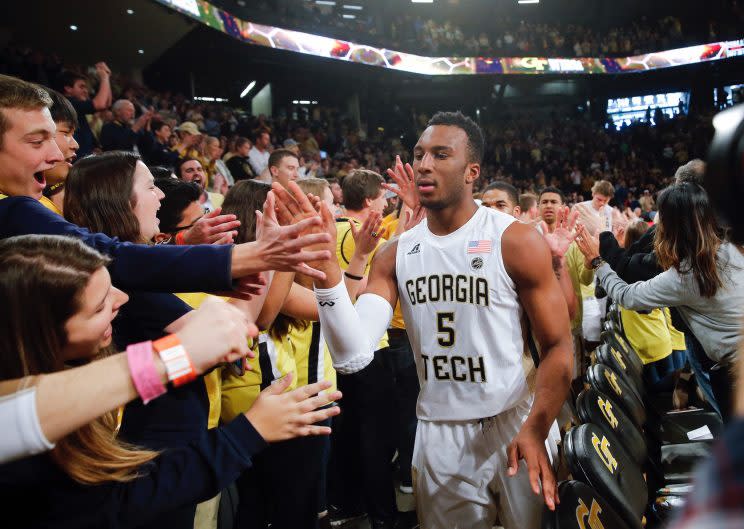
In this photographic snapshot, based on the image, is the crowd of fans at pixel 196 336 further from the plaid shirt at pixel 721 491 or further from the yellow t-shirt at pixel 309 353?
the plaid shirt at pixel 721 491

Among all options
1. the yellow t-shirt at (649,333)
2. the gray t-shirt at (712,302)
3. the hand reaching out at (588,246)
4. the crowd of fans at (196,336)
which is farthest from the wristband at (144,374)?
the yellow t-shirt at (649,333)

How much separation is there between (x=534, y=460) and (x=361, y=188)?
2763 millimetres

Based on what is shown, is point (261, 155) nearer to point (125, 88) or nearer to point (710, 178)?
point (125, 88)

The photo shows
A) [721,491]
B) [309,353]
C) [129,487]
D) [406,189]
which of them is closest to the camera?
[721,491]

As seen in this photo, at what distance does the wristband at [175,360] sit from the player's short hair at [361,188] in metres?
3.28

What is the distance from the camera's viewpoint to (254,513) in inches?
103

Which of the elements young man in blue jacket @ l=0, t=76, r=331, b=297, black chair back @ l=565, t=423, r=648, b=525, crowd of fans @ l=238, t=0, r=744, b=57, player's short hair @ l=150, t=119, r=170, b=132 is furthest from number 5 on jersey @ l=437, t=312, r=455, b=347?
crowd of fans @ l=238, t=0, r=744, b=57

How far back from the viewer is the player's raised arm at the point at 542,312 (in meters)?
2.05

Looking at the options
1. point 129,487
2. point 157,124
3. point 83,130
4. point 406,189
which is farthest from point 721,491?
point 157,124

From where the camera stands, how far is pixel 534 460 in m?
1.85

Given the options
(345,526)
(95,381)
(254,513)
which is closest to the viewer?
(95,381)

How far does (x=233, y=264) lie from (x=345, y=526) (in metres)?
2.66

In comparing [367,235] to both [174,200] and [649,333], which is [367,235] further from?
[649,333]

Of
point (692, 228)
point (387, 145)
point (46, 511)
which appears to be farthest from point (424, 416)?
point (387, 145)
